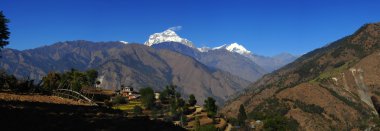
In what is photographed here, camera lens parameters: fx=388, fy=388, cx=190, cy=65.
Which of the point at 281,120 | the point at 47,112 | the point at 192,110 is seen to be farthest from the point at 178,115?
the point at 47,112

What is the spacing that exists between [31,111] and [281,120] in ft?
424

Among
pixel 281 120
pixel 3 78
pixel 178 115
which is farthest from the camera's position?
pixel 178 115

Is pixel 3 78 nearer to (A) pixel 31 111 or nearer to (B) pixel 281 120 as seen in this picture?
(A) pixel 31 111

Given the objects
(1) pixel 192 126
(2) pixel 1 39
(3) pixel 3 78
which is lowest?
(1) pixel 192 126

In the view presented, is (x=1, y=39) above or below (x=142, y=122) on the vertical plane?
above

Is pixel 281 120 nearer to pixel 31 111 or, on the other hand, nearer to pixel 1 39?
pixel 1 39

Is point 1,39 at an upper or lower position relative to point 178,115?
upper

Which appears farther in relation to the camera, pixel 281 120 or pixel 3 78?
pixel 281 120

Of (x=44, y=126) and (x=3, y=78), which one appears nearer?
(x=44, y=126)

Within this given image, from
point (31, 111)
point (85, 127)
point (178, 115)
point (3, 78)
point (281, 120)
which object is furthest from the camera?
point (178, 115)

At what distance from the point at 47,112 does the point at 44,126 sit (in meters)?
5.55

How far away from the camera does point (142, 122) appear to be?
27938 millimetres

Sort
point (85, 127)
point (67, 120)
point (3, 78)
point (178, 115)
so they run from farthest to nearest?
1. point (178, 115)
2. point (3, 78)
3. point (67, 120)
4. point (85, 127)

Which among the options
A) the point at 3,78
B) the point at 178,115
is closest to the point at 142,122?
the point at 3,78
